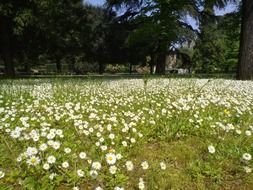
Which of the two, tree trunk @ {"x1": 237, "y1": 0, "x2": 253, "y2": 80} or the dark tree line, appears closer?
tree trunk @ {"x1": 237, "y1": 0, "x2": 253, "y2": 80}

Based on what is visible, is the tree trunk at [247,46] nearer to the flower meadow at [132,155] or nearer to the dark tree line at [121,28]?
the dark tree line at [121,28]

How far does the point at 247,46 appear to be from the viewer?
14.4m

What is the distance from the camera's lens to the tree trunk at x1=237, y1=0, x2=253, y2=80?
46.6 feet

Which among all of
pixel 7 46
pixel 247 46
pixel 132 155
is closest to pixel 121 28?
pixel 7 46

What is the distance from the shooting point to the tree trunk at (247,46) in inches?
559

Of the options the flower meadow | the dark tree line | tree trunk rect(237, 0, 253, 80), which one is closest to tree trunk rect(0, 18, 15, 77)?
the dark tree line

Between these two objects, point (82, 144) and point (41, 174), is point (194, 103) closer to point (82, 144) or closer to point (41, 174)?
point (82, 144)

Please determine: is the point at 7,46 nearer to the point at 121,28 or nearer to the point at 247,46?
the point at 121,28

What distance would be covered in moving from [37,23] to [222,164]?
2075 cm

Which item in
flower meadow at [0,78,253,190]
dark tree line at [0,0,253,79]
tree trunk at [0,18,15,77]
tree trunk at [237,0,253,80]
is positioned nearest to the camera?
flower meadow at [0,78,253,190]

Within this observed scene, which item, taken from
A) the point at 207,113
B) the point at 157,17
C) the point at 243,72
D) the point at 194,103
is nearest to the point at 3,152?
the point at 207,113

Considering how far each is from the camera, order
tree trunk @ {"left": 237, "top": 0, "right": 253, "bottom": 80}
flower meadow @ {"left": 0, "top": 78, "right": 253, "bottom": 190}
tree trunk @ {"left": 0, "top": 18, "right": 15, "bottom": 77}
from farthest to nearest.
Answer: tree trunk @ {"left": 0, "top": 18, "right": 15, "bottom": 77}
tree trunk @ {"left": 237, "top": 0, "right": 253, "bottom": 80}
flower meadow @ {"left": 0, "top": 78, "right": 253, "bottom": 190}

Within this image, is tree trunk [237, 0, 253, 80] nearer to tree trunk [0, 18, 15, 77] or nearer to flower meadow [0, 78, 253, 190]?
flower meadow [0, 78, 253, 190]

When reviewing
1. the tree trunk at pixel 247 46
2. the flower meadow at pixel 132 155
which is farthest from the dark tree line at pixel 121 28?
the flower meadow at pixel 132 155
